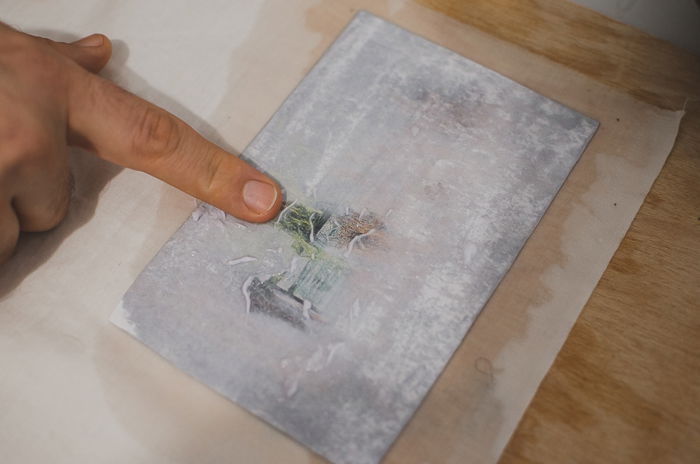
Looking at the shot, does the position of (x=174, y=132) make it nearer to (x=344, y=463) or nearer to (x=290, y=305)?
(x=290, y=305)

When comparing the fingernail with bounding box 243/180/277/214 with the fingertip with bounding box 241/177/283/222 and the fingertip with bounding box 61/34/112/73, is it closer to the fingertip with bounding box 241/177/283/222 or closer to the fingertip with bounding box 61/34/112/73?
the fingertip with bounding box 241/177/283/222

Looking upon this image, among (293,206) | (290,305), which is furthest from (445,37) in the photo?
(290,305)

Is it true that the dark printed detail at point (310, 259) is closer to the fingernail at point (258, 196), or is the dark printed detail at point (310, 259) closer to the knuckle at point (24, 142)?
the fingernail at point (258, 196)

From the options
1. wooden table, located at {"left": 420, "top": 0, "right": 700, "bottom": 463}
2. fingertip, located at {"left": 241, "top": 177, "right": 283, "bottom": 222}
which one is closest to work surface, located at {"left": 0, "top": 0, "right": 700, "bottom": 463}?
wooden table, located at {"left": 420, "top": 0, "right": 700, "bottom": 463}

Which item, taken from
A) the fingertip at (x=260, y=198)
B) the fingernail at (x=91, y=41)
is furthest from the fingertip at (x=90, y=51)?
the fingertip at (x=260, y=198)

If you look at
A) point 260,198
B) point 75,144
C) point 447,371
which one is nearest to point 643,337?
point 447,371
